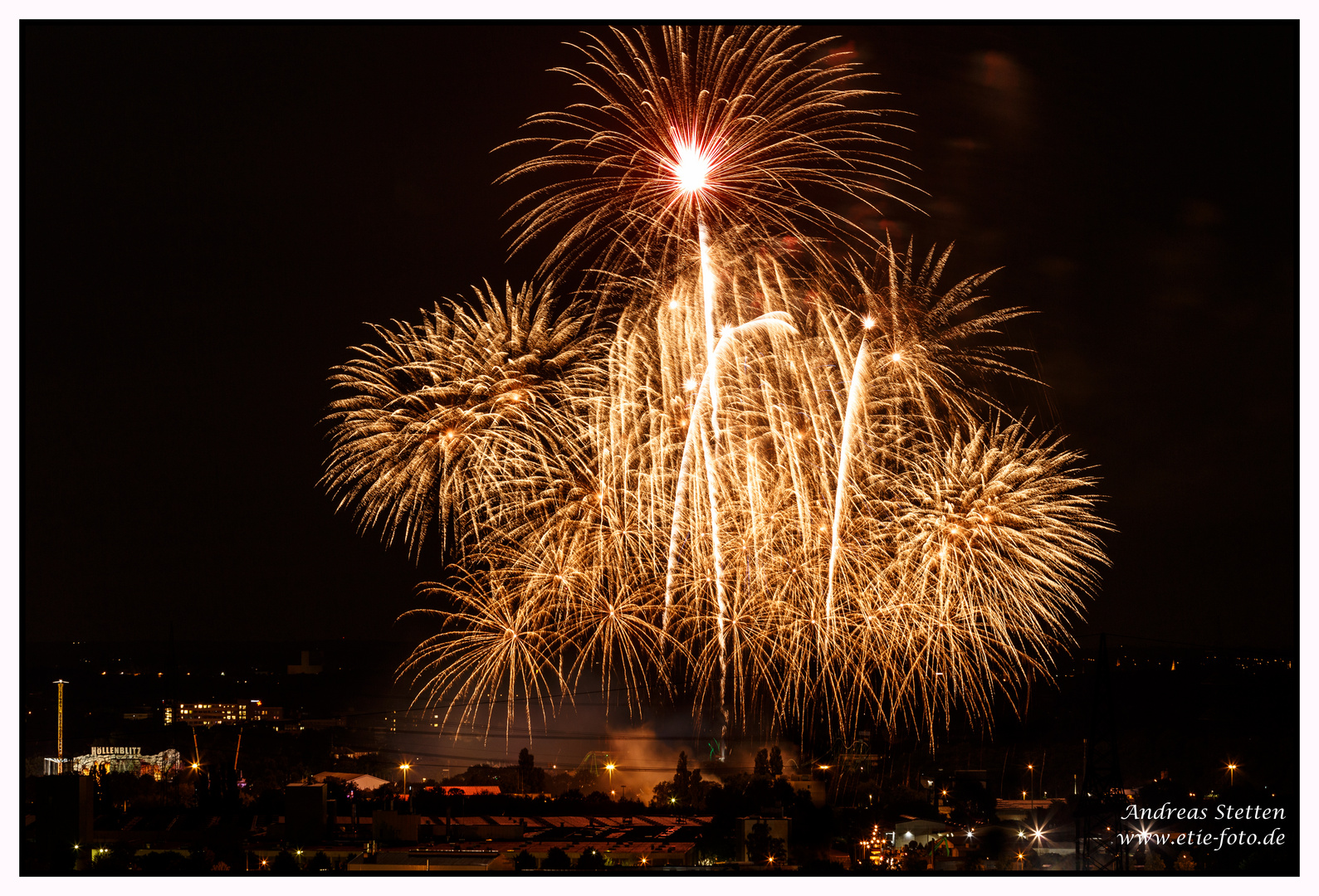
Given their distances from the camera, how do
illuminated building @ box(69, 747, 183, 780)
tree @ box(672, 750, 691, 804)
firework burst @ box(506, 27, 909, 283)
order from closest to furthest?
firework burst @ box(506, 27, 909, 283) → illuminated building @ box(69, 747, 183, 780) → tree @ box(672, 750, 691, 804)

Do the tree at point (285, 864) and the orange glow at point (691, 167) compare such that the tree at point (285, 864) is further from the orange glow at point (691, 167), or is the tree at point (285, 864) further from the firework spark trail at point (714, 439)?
the orange glow at point (691, 167)

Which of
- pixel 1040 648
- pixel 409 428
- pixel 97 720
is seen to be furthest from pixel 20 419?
pixel 1040 648

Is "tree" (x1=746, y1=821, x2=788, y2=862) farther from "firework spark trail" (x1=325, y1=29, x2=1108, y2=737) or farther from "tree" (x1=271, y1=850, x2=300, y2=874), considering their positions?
"tree" (x1=271, y1=850, x2=300, y2=874)

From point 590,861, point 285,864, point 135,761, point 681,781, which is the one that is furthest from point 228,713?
point 590,861

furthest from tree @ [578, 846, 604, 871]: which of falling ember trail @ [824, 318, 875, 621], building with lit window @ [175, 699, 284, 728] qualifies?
building with lit window @ [175, 699, 284, 728]

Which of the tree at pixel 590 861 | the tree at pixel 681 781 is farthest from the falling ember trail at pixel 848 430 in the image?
the tree at pixel 681 781

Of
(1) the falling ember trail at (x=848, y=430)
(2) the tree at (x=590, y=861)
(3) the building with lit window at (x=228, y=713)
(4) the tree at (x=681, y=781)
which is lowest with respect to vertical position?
(4) the tree at (x=681, y=781)

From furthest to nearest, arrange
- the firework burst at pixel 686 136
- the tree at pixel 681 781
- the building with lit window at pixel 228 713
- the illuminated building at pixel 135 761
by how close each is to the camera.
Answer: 1. the building with lit window at pixel 228 713
2. the tree at pixel 681 781
3. the illuminated building at pixel 135 761
4. the firework burst at pixel 686 136

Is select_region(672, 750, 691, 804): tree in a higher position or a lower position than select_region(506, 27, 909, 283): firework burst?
lower
